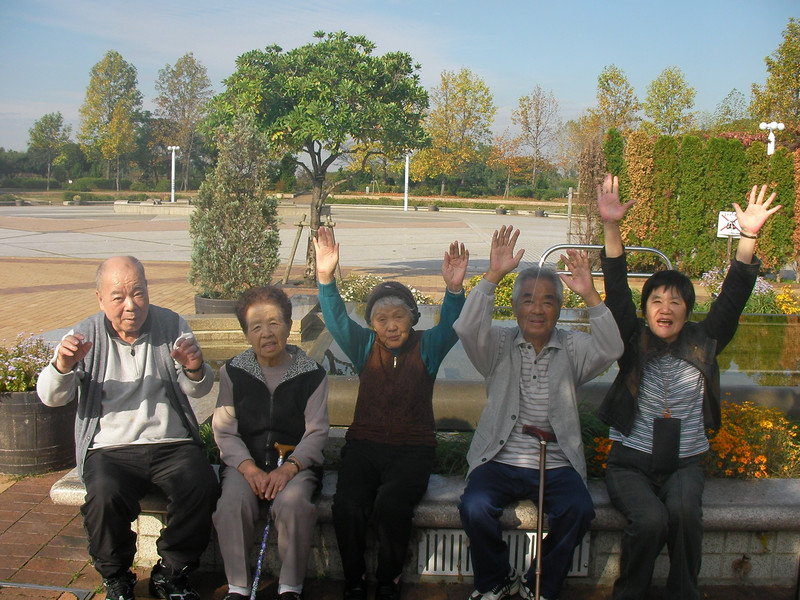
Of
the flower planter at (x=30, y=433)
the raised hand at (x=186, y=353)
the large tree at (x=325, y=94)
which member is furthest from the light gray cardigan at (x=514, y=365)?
the large tree at (x=325, y=94)

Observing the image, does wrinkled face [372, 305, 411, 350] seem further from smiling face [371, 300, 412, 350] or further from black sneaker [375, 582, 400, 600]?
black sneaker [375, 582, 400, 600]

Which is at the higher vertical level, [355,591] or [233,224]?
[233,224]

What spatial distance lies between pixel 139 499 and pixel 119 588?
0.36 metres

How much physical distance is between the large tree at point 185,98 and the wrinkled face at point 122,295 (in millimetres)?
60357

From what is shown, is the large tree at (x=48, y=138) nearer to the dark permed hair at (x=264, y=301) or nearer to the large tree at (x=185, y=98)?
the large tree at (x=185, y=98)

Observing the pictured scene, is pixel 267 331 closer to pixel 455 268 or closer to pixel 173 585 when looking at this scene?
pixel 455 268

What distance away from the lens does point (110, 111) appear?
60031 mm

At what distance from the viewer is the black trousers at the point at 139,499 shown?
2895mm

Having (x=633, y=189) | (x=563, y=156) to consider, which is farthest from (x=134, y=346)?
(x=563, y=156)

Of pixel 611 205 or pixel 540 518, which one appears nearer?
pixel 540 518

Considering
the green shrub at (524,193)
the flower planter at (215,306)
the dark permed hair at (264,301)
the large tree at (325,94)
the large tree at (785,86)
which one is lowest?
the flower planter at (215,306)

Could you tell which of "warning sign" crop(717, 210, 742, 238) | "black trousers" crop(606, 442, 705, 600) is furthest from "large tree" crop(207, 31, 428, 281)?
"black trousers" crop(606, 442, 705, 600)

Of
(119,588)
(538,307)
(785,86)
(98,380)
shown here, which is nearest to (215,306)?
(98,380)

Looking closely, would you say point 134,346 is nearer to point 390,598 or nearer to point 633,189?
point 390,598
